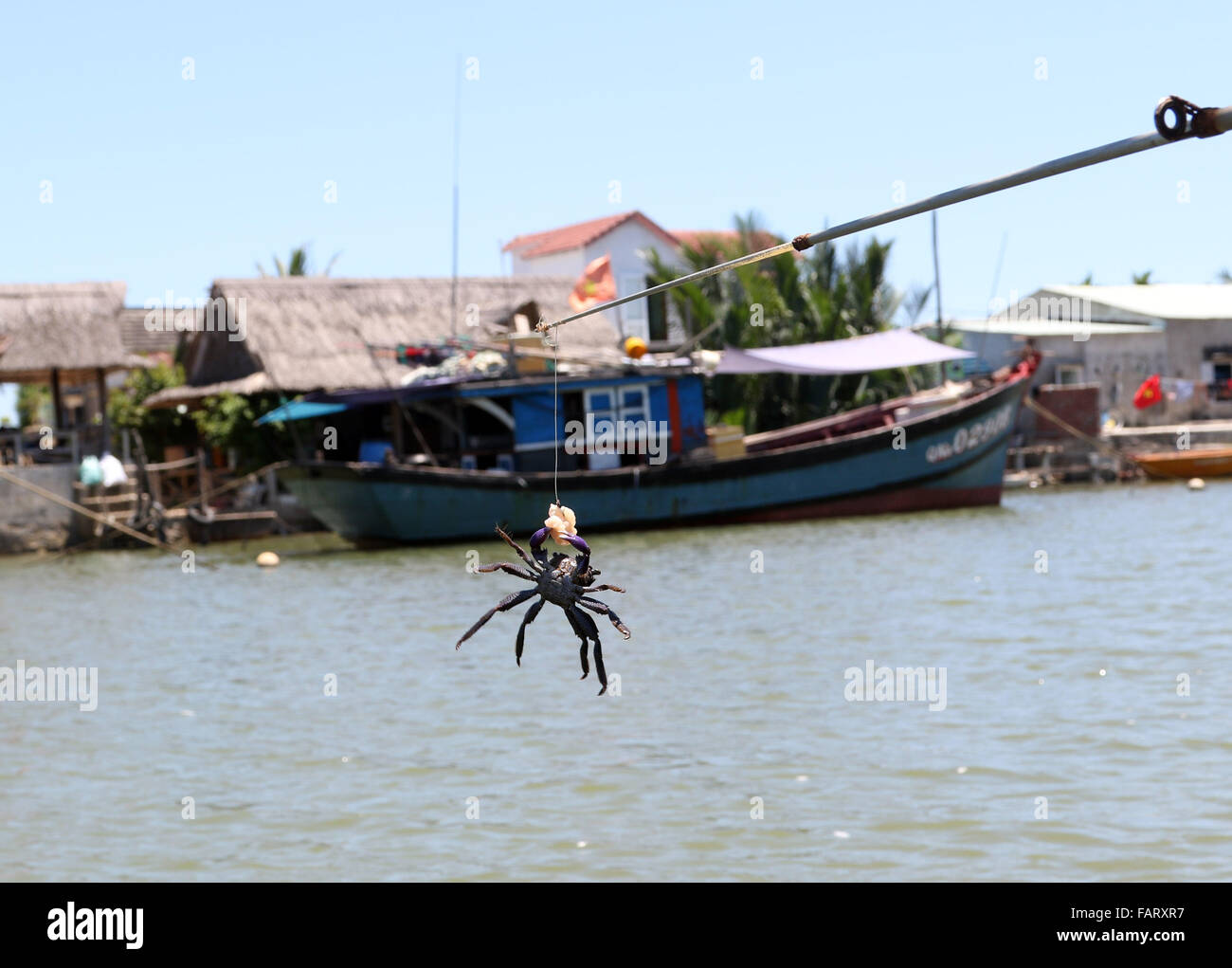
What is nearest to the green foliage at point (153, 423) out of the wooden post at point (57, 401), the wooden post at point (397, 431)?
the wooden post at point (57, 401)

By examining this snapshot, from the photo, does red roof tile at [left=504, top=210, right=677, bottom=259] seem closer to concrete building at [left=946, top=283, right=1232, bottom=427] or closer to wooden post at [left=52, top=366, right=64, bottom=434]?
concrete building at [left=946, top=283, right=1232, bottom=427]

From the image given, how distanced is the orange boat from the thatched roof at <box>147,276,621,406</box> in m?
13.3

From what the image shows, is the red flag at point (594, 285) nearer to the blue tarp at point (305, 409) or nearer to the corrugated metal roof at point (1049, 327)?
the blue tarp at point (305, 409)

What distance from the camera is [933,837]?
10984mm

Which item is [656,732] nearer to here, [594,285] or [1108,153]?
[1108,153]

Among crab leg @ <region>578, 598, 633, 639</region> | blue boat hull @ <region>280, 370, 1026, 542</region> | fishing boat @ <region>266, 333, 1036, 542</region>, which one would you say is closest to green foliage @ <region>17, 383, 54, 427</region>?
fishing boat @ <region>266, 333, 1036, 542</region>

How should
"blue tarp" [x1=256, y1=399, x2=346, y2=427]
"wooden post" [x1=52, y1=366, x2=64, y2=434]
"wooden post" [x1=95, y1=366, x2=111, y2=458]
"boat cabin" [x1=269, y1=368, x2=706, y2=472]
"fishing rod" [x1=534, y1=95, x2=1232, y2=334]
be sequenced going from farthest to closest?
"wooden post" [x1=52, y1=366, x2=64, y2=434]
"wooden post" [x1=95, y1=366, x2=111, y2=458]
"blue tarp" [x1=256, y1=399, x2=346, y2=427]
"boat cabin" [x1=269, y1=368, x2=706, y2=472]
"fishing rod" [x1=534, y1=95, x2=1232, y2=334]

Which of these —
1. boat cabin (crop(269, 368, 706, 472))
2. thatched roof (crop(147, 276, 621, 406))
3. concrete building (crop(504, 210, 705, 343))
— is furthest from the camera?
concrete building (crop(504, 210, 705, 343))

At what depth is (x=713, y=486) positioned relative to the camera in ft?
102

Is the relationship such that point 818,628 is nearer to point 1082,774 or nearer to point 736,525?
point 1082,774

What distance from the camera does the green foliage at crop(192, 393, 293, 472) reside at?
36000mm

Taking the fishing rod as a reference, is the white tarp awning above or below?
above

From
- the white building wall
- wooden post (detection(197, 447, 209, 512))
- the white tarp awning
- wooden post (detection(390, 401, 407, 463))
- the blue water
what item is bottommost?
the blue water

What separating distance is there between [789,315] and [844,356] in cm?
770
